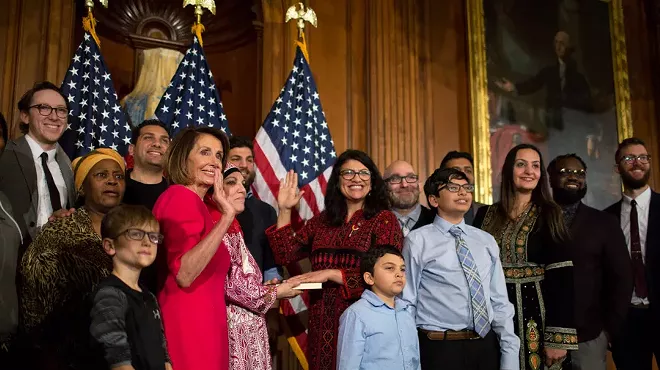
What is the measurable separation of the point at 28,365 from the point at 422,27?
492 centimetres

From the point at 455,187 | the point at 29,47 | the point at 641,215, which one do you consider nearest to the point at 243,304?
the point at 455,187

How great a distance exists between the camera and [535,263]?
349 centimetres

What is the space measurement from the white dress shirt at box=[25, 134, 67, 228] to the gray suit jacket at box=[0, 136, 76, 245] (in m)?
0.03

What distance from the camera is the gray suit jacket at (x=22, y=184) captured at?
10.7 feet

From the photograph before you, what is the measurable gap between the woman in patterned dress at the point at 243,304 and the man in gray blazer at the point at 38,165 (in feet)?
3.39

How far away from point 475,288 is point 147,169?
185 cm

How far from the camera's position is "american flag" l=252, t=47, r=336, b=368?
193 inches

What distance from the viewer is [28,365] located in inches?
108

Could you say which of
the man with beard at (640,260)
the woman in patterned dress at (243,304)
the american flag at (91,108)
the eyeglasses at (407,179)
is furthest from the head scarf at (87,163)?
the man with beard at (640,260)

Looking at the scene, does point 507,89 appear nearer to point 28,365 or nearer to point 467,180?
point 467,180

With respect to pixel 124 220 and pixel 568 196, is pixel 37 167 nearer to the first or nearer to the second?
pixel 124 220

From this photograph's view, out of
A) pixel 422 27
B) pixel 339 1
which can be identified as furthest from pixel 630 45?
pixel 339 1

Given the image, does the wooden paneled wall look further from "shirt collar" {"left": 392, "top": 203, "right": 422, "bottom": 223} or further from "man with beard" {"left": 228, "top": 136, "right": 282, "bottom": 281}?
"shirt collar" {"left": 392, "top": 203, "right": 422, "bottom": 223}

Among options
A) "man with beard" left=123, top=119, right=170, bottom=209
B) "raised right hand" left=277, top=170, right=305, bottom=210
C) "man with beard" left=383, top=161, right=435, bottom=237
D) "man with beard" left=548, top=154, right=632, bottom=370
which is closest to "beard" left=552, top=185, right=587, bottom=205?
"man with beard" left=548, top=154, right=632, bottom=370
